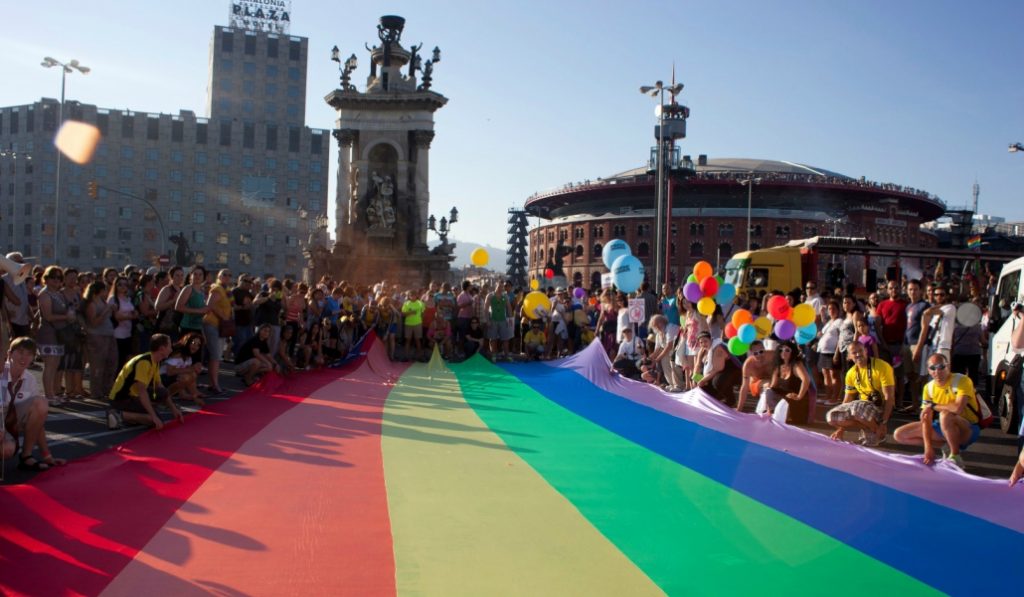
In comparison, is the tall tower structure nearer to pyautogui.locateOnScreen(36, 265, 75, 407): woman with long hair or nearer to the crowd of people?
the crowd of people

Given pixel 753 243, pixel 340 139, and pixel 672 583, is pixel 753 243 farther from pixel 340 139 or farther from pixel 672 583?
pixel 672 583

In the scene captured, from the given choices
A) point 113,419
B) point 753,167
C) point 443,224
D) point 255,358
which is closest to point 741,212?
point 753,167

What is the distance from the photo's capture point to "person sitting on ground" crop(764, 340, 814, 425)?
432 inches

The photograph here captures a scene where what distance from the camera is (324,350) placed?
18047mm

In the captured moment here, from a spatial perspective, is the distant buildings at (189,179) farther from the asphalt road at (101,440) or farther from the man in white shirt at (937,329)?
the man in white shirt at (937,329)

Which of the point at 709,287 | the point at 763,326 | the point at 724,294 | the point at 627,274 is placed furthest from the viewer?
the point at 627,274

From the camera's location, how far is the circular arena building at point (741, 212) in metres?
79.2

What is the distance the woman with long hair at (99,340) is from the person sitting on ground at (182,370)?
1266 mm

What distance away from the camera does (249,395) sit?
1200 centimetres

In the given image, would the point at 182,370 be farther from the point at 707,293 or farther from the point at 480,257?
the point at 480,257

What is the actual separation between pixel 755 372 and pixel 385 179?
26632 mm

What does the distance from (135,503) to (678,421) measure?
269 inches

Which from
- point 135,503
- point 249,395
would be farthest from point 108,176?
point 135,503

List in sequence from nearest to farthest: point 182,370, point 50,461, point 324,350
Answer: point 50,461
point 182,370
point 324,350
